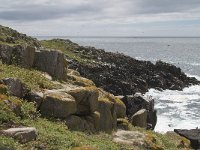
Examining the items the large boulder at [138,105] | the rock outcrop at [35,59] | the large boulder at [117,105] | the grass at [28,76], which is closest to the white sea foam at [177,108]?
the large boulder at [138,105]

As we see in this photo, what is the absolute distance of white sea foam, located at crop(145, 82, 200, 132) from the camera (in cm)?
5616

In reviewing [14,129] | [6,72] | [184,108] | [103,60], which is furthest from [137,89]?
[14,129]

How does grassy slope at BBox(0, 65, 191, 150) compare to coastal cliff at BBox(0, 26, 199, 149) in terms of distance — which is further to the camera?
coastal cliff at BBox(0, 26, 199, 149)

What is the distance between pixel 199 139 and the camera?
3547 cm

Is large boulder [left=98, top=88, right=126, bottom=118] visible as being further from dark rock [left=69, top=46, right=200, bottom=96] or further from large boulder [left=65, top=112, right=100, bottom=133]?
dark rock [left=69, top=46, right=200, bottom=96]

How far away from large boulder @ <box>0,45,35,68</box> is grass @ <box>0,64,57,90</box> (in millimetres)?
1136

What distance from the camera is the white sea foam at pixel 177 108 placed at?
184 feet

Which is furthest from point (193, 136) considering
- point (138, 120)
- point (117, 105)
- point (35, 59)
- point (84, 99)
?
point (84, 99)

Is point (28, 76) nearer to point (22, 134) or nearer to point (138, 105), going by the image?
point (22, 134)

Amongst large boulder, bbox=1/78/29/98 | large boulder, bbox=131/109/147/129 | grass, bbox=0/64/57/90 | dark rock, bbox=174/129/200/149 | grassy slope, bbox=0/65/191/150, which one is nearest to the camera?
grassy slope, bbox=0/65/191/150

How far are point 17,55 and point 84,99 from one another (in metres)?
5.93

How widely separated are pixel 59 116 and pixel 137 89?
2417 inches

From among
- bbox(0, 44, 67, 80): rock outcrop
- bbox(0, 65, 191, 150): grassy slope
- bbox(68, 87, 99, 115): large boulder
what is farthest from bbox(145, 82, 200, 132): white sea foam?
bbox(0, 65, 191, 150): grassy slope

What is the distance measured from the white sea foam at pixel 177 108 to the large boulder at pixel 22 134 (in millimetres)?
37398
